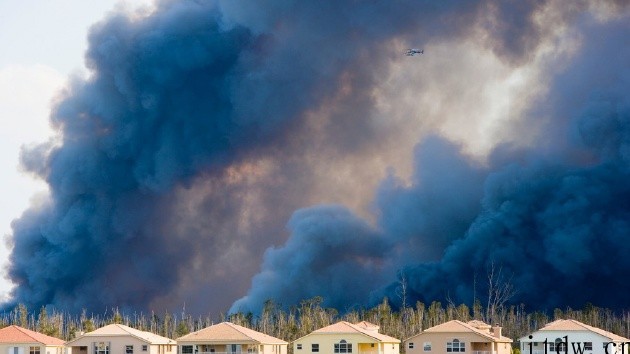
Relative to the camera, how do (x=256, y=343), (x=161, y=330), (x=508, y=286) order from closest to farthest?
(x=256, y=343), (x=161, y=330), (x=508, y=286)

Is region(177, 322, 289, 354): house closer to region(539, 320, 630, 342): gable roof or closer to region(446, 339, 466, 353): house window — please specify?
region(446, 339, 466, 353): house window

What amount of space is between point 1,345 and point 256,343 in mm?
16050

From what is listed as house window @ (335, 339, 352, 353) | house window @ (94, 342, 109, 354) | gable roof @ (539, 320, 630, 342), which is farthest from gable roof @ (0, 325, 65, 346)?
gable roof @ (539, 320, 630, 342)

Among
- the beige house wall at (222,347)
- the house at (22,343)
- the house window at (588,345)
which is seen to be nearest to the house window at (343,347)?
the beige house wall at (222,347)

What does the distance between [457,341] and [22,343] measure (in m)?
26.8

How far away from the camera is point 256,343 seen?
2990 inches

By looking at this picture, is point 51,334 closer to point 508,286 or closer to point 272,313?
point 272,313

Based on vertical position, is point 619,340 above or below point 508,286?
below

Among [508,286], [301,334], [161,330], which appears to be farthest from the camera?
[508,286]

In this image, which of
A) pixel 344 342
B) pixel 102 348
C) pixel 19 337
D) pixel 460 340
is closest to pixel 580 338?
pixel 460 340

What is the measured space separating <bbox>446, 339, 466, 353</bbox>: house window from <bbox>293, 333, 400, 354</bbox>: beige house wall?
4021 mm

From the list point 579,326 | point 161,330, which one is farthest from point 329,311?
point 579,326

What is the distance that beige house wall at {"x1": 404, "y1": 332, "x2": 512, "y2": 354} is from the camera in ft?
253

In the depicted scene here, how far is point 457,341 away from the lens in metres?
77.4
